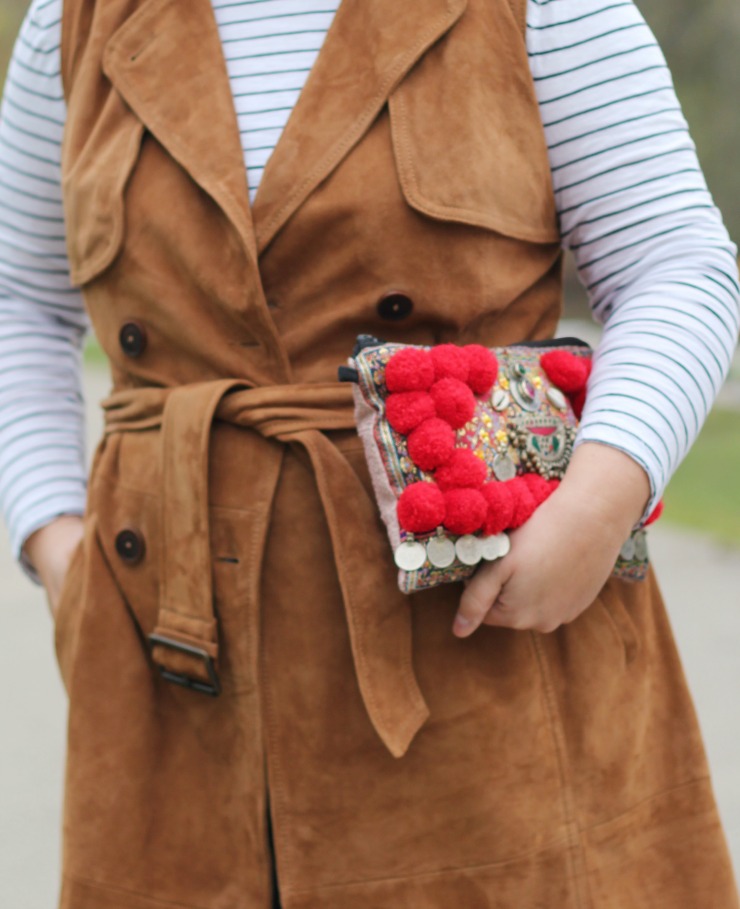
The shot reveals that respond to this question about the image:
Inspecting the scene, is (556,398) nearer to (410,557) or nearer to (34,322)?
(410,557)

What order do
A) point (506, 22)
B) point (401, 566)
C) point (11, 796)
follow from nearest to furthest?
point (401, 566)
point (506, 22)
point (11, 796)

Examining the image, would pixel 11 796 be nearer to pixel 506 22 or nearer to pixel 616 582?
pixel 616 582

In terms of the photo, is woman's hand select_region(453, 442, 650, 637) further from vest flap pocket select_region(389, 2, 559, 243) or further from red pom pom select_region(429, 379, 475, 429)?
vest flap pocket select_region(389, 2, 559, 243)

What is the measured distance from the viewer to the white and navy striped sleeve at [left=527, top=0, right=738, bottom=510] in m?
1.20

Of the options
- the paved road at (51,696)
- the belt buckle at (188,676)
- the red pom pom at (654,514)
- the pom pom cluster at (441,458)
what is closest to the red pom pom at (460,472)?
the pom pom cluster at (441,458)

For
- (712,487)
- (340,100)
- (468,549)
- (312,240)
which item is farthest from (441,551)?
(712,487)

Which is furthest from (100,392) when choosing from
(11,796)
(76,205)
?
(76,205)

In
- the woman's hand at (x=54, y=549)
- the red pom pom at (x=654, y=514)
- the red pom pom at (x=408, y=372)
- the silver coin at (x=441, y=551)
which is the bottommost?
the woman's hand at (x=54, y=549)

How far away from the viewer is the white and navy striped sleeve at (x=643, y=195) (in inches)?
47.2

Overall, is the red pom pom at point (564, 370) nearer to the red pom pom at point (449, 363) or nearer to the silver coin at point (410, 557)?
the red pom pom at point (449, 363)

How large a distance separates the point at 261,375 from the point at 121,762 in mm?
465

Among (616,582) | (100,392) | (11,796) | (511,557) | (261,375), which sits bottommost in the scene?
(100,392)

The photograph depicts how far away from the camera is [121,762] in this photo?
4.24ft

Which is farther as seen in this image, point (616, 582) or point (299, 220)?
point (616, 582)
